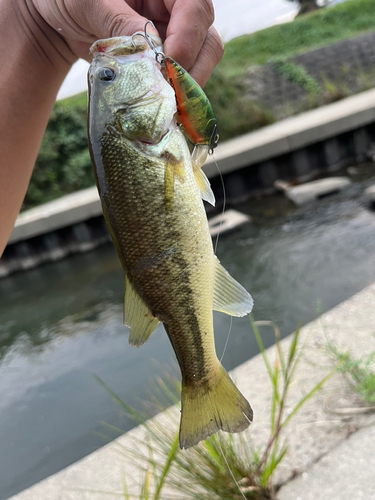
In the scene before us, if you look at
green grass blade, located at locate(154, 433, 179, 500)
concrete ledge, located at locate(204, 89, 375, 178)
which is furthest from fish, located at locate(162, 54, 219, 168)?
concrete ledge, located at locate(204, 89, 375, 178)

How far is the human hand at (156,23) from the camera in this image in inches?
49.4

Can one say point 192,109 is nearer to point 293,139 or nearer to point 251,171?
point 251,171

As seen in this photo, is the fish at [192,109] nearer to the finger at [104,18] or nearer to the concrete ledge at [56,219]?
the finger at [104,18]

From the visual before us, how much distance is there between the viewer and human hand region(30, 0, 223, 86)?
1.25 meters

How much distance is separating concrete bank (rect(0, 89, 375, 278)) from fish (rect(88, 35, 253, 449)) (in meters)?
8.65

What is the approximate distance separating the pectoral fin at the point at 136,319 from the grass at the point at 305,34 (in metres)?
18.4

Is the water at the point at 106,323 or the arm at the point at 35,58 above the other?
the arm at the point at 35,58

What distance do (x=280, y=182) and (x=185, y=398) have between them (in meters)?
9.87

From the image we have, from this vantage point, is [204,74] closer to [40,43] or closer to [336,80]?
[40,43]

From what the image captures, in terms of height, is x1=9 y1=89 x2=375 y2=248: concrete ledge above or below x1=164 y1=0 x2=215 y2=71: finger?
below

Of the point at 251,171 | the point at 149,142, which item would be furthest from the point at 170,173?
the point at 251,171

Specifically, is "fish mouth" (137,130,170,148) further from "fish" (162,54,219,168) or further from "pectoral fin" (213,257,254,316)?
"pectoral fin" (213,257,254,316)

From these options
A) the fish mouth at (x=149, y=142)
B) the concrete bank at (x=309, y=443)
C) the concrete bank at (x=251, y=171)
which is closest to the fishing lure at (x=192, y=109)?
the fish mouth at (x=149, y=142)

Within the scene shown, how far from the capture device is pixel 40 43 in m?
1.73
